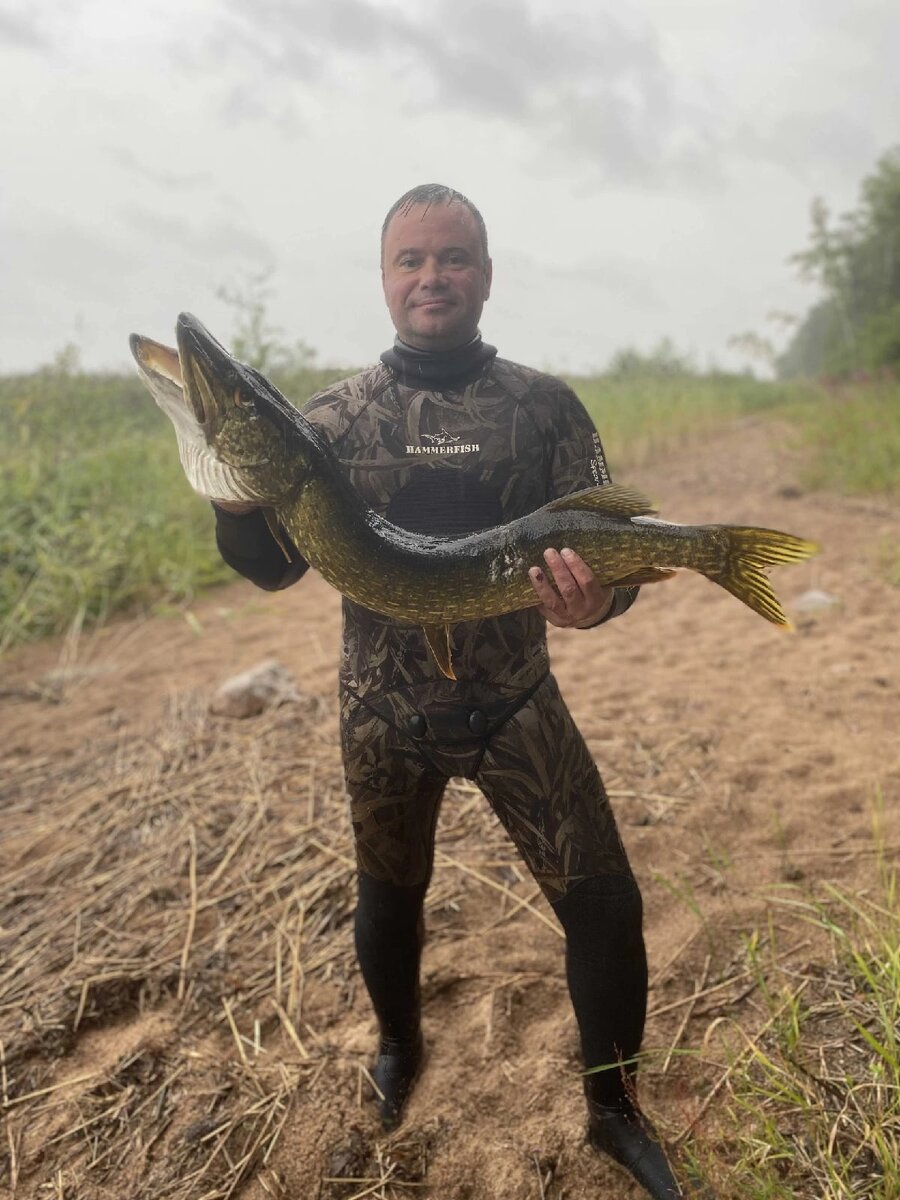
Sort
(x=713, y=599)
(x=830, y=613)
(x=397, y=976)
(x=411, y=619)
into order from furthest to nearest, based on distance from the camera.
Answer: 1. (x=713, y=599)
2. (x=830, y=613)
3. (x=397, y=976)
4. (x=411, y=619)

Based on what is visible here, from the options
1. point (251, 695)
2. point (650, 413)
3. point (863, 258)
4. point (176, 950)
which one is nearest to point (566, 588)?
point (176, 950)

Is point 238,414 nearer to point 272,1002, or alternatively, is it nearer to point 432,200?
point 432,200

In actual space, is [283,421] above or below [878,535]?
above

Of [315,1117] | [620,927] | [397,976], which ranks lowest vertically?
[315,1117]

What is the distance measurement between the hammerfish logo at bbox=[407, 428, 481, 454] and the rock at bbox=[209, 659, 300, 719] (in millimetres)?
2803

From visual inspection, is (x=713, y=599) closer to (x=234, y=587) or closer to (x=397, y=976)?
(x=234, y=587)

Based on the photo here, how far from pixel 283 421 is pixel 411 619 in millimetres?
469

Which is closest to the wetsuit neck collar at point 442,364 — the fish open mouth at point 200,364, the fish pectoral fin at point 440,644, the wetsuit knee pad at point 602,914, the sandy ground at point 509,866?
the fish open mouth at point 200,364

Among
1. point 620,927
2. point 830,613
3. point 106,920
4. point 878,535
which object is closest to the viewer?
point 620,927

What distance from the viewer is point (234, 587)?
22.8 ft

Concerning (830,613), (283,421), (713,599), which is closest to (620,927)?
(283,421)

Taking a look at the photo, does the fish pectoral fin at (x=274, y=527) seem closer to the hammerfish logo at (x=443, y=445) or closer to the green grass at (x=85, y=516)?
the hammerfish logo at (x=443, y=445)

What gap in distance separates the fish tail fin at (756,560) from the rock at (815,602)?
13.6 feet

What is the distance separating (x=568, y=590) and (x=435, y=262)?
0.78 m
